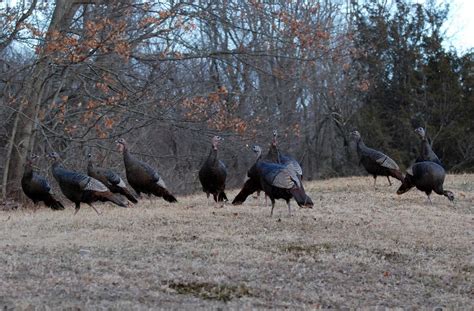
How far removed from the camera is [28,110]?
1831cm

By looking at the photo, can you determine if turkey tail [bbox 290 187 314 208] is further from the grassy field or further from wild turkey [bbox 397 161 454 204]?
wild turkey [bbox 397 161 454 204]

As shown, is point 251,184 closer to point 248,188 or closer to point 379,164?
point 248,188

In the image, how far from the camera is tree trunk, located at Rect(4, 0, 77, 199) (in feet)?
58.0

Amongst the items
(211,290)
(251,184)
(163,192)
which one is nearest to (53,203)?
(163,192)

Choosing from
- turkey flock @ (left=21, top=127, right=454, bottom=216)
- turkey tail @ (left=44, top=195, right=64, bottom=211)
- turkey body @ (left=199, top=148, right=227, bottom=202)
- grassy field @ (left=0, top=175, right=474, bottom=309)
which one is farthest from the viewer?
turkey tail @ (left=44, top=195, right=64, bottom=211)

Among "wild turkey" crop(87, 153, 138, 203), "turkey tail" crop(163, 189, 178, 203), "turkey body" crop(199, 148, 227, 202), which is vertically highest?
"turkey body" crop(199, 148, 227, 202)

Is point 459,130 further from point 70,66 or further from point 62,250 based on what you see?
point 62,250

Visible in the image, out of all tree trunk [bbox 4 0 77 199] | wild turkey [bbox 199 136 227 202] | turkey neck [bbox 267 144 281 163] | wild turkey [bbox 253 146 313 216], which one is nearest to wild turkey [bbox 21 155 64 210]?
tree trunk [bbox 4 0 77 199]

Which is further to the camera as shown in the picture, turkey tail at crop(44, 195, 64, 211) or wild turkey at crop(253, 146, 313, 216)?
turkey tail at crop(44, 195, 64, 211)

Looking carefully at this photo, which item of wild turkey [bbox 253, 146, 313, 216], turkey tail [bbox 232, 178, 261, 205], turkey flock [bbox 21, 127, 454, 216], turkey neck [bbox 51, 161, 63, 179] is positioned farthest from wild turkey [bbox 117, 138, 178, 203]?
wild turkey [bbox 253, 146, 313, 216]

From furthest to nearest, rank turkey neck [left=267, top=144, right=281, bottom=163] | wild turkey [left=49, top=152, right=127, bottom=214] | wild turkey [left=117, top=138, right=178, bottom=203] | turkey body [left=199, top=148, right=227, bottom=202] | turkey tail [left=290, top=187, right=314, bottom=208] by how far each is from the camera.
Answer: wild turkey [left=117, top=138, right=178, bottom=203] → turkey body [left=199, top=148, right=227, bottom=202] → turkey neck [left=267, top=144, right=281, bottom=163] → wild turkey [left=49, top=152, right=127, bottom=214] → turkey tail [left=290, top=187, right=314, bottom=208]

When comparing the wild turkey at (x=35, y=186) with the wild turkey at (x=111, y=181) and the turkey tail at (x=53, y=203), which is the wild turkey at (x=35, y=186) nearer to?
the turkey tail at (x=53, y=203)

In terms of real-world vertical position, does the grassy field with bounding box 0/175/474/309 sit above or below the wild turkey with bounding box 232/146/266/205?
below

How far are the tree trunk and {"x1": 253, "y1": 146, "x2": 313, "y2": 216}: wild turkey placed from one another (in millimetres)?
6330
